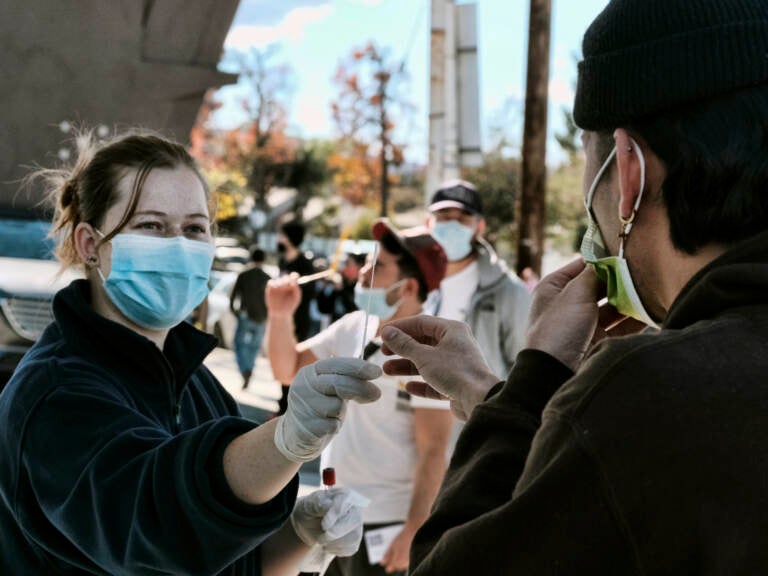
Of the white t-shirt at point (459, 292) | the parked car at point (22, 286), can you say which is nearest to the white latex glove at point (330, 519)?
the white t-shirt at point (459, 292)

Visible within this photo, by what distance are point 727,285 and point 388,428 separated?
2833 millimetres

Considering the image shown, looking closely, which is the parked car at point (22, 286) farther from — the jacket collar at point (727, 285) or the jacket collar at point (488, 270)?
the jacket collar at point (727, 285)

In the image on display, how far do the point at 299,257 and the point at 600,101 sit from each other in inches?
344

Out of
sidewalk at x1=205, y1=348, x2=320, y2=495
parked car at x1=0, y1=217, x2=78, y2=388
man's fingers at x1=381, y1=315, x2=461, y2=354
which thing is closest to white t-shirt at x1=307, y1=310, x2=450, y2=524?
man's fingers at x1=381, y1=315, x2=461, y2=354

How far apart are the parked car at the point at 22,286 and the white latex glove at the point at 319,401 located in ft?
15.8

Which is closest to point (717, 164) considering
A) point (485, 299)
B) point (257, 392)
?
point (485, 299)

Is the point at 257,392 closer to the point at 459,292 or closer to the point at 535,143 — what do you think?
the point at 535,143

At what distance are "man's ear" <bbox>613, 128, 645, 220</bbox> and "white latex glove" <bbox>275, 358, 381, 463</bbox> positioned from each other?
0.70m

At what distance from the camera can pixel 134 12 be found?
159 inches

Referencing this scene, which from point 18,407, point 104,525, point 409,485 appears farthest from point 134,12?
point 104,525

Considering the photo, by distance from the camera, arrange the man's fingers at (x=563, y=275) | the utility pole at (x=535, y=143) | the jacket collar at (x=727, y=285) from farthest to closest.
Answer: the utility pole at (x=535, y=143)
the man's fingers at (x=563, y=275)
the jacket collar at (x=727, y=285)

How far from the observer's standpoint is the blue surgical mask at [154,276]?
7.61ft

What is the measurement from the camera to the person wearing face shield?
373 cm

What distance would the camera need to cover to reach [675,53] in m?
1.20
